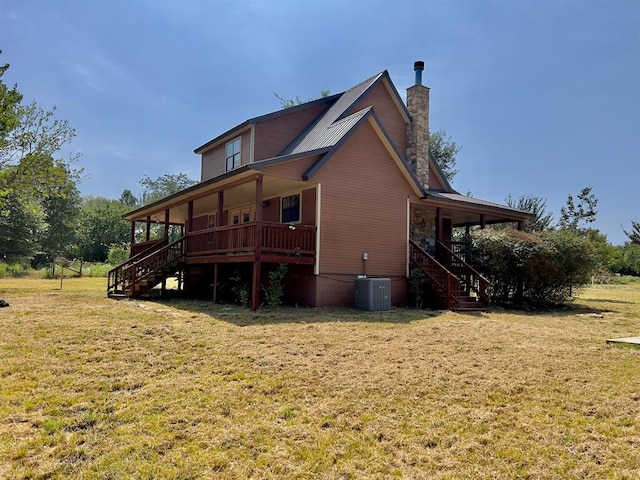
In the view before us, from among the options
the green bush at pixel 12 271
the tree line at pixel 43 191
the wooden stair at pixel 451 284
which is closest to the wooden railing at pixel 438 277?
the wooden stair at pixel 451 284

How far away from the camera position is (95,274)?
116ft

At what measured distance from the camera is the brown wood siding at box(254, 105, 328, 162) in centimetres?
1603

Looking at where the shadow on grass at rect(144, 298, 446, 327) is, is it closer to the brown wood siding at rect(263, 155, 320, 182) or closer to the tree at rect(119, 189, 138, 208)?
the brown wood siding at rect(263, 155, 320, 182)

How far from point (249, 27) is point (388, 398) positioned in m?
14.5

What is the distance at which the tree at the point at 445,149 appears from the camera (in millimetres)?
35438

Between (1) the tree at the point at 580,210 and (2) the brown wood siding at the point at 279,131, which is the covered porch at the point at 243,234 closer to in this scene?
(2) the brown wood siding at the point at 279,131

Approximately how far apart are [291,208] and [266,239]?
3430 millimetres

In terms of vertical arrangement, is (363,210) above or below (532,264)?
above

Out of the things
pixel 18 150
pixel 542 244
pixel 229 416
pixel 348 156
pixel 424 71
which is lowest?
pixel 229 416

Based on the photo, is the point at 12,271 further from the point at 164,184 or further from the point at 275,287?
the point at 275,287

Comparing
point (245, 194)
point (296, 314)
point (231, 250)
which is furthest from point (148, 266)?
point (296, 314)

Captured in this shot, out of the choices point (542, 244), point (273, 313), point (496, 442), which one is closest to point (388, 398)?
point (496, 442)

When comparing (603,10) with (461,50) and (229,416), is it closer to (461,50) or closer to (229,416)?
(461,50)

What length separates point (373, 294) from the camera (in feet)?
39.2
